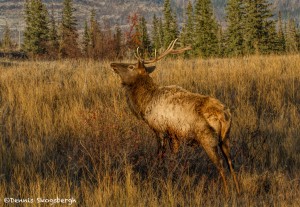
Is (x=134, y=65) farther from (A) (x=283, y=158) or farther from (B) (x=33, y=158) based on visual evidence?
(A) (x=283, y=158)

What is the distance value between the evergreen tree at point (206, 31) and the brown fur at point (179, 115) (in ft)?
135

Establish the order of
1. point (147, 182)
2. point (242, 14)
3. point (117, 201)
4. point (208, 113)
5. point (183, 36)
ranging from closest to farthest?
point (117, 201)
point (208, 113)
point (147, 182)
point (242, 14)
point (183, 36)

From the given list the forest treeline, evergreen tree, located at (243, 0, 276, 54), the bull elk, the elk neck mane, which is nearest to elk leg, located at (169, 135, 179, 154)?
the bull elk

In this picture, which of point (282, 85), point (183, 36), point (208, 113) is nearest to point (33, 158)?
point (208, 113)

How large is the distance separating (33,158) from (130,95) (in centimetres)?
138

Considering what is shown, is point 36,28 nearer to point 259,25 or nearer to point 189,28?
point 189,28

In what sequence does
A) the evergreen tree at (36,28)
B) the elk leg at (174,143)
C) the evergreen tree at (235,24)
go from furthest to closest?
the evergreen tree at (36,28), the evergreen tree at (235,24), the elk leg at (174,143)

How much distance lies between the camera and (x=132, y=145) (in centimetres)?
432

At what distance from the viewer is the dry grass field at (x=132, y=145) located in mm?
3602

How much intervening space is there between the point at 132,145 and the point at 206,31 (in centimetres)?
4279

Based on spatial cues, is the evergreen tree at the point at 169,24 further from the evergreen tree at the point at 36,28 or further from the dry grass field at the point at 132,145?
the dry grass field at the point at 132,145

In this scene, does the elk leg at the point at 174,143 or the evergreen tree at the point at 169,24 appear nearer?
the elk leg at the point at 174,143

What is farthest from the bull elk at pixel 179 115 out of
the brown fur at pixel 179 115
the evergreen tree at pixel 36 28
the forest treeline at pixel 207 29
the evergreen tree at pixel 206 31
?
the evergreen tree at pixel 36 28

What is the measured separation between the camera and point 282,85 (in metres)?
→ 7.94
